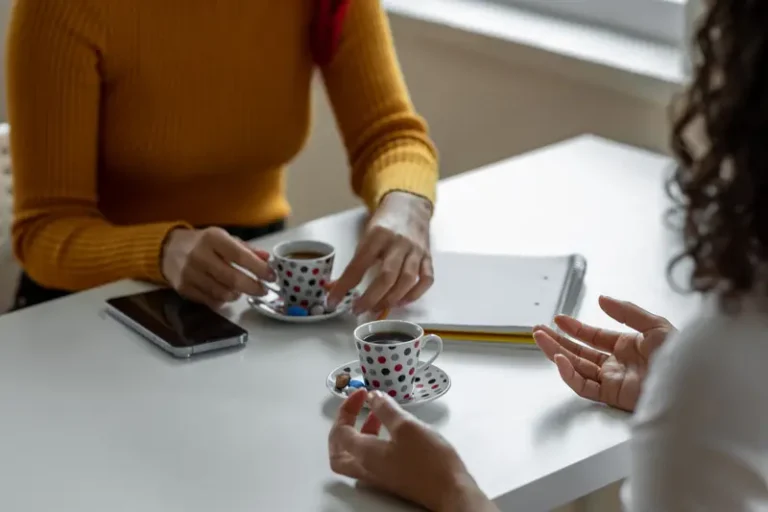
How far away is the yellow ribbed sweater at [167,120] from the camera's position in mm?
1472

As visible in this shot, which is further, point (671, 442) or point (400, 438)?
point (400, 438)

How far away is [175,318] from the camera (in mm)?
1275

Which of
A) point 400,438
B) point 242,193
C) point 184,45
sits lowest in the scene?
point 242,193

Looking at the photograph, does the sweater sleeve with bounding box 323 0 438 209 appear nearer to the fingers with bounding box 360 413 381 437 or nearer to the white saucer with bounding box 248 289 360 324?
the white saucer with bounding box 248 289 360 324

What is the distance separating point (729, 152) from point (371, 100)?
1063mm

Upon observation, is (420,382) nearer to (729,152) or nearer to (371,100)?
(729,152)

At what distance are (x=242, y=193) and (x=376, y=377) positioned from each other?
726 mm

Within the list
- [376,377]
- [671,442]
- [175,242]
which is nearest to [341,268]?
[175,242]

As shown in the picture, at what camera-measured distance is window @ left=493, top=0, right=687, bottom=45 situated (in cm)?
210

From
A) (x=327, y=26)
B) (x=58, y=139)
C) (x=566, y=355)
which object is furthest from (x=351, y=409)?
(x=327, y=26)

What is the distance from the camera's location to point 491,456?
100 centimetres

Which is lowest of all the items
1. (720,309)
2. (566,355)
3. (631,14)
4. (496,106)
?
(496,106)

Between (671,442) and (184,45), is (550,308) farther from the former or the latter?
(184,45)

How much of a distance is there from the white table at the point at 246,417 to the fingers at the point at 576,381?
0.04ft
